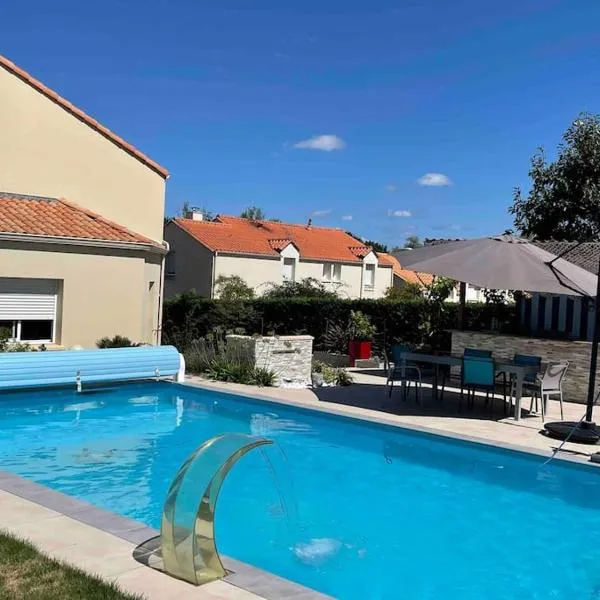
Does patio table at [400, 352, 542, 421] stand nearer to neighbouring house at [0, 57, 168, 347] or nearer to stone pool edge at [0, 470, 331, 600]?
stone pool edge at [0, 470, 331, 600]

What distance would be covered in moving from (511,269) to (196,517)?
9.45 metres

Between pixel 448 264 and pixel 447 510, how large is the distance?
6.01m

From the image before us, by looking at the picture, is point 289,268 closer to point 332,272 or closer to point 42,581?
point 332,272

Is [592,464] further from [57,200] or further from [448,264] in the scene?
[57,200]

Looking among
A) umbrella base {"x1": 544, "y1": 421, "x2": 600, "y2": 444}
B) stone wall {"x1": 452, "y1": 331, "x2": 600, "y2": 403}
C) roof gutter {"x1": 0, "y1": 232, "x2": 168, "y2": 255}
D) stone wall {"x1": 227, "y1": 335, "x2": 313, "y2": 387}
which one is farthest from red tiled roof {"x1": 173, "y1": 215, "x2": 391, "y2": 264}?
umbrella base {"x1": 544, "y1": 421, "x2": 600, "y2": 444}

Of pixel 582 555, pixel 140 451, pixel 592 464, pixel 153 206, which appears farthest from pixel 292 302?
pixel 582 555

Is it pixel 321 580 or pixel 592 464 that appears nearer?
→ pixel 321 580

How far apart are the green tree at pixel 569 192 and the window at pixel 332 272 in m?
22.1

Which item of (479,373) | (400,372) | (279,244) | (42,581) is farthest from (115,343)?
(279,244)

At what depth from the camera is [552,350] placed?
16.3 metres

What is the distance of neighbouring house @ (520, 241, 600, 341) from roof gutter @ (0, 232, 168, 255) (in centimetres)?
1095

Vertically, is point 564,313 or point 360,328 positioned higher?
point 564,313

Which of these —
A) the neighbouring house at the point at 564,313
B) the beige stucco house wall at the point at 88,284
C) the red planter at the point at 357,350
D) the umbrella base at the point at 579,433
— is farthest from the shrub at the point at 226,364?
the umbrella base at the point at 579,433

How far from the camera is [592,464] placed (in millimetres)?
10055
